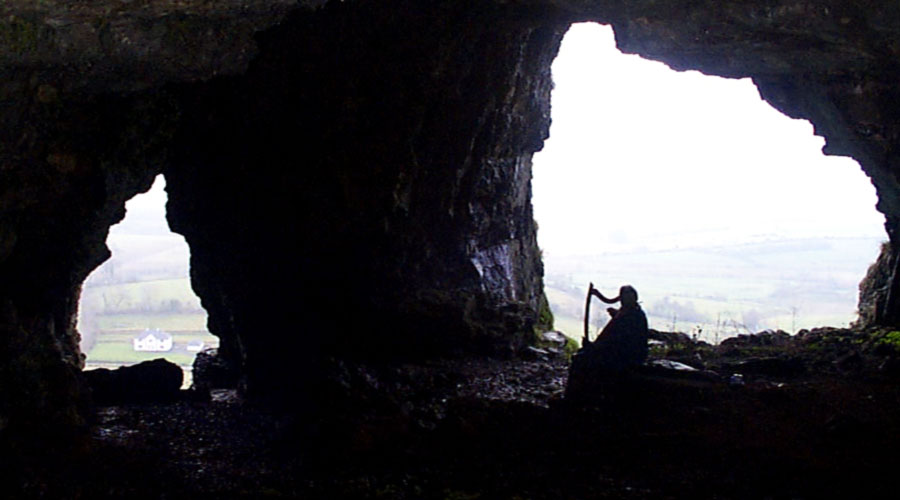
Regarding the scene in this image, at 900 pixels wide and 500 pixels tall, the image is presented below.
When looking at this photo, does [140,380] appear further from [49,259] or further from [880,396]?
[880,396]

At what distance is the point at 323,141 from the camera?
41.2 feet

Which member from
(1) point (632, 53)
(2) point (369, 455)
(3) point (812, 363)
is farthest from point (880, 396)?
(2) point (369, 455)

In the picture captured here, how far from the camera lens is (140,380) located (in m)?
14.1

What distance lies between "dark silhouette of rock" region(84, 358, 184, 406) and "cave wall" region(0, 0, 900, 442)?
79 centimetres


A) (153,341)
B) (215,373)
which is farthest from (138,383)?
(153,341)

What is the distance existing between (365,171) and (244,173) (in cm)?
206

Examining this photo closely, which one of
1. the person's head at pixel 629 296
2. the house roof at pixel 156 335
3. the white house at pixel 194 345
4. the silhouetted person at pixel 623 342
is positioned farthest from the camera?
the house roof at pixel 156 335

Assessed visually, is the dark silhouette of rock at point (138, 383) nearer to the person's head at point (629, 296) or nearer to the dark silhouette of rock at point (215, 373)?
the dark silhouette of rock at point (215, 373)

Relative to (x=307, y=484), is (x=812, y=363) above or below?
above

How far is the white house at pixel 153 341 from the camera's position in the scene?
4044 centimetres


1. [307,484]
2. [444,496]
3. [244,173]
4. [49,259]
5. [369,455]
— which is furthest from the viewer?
[244,173]

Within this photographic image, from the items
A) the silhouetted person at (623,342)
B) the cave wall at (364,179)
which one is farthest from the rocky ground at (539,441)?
the cave wall at (364,179)

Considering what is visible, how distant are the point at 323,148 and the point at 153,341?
1283 inches

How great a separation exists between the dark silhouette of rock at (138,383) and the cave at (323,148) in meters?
0.68
